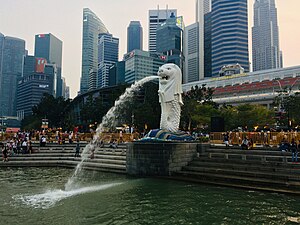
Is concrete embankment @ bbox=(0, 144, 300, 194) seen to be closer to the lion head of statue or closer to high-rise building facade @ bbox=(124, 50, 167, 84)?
the lion head of statue

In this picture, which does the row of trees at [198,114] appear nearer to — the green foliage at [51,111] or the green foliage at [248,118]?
the green foliage at [248,118]

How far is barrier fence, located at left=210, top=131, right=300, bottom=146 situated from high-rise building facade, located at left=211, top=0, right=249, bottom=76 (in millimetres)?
120620

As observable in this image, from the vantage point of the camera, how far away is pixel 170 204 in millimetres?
9156

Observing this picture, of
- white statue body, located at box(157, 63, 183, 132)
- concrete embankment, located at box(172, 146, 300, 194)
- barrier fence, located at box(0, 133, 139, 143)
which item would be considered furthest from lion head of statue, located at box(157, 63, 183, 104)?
barrier fence, located at box(0, 133, 139, 143)

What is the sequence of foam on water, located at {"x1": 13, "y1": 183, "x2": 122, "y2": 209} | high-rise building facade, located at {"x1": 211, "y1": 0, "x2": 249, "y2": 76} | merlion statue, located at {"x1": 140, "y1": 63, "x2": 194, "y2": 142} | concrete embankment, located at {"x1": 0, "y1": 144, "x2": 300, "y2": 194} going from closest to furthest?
foam on water, located at {"x1": 13, "y1": 183, "x2": 122, "y2": 209}
concrete embankment, located at {"x1": 0, "y1": 144, "x2": 300, "y2": 194}
merlion statue, located at {"x1": 140, "y1": 63, "x2": 194, "y2": 142}
high-rise building facade, located at {"x1": 211, "y1": 0, "x2": 249, "y2": 76}

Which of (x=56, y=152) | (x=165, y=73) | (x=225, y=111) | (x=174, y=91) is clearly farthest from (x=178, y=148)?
(x=225, y=111)

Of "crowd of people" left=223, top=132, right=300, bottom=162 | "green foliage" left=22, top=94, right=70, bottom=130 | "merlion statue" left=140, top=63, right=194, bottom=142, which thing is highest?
"green foliage" left=22, top=94, right=70, bottom=130

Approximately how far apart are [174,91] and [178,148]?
374 centimetres

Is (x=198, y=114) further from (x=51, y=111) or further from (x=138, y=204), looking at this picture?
(x=51, y=111)

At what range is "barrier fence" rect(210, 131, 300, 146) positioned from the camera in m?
16.1

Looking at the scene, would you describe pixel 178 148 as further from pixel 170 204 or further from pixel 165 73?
pixel 170 204

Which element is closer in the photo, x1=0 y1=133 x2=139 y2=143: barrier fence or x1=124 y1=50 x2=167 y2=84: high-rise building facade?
x1=0 y1=133 x2=139 y2=143: barrier fence

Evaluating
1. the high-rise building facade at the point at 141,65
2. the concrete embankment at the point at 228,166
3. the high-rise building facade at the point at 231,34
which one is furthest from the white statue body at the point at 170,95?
the high-rise building facade at the point at 231,34

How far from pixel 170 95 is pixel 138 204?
8.68 m
